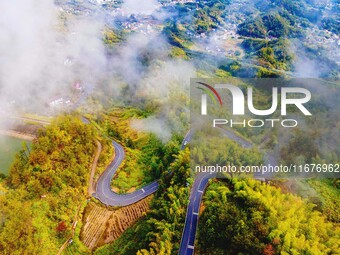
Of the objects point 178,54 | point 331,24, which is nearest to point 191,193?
point 178,54

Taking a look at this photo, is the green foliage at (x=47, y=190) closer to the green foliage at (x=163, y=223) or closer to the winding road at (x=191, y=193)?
the winding road at (x=191, y=193)

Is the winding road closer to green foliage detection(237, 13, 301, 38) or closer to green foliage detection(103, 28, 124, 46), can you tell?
green foliage detection(103, 28, 124, 46)

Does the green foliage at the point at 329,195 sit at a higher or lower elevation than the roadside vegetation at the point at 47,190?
higher

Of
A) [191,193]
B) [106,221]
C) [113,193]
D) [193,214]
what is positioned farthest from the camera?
[113,193]

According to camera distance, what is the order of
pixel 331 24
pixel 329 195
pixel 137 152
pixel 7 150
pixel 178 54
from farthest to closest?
pixel 331 24
pixel 178 54
pixel 7 150
pixel 137 152
pixel 329 195

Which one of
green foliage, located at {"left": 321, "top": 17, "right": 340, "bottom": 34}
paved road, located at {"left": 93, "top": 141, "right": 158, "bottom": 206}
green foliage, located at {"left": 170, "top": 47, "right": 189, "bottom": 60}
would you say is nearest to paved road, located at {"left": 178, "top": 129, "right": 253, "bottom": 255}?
paved road, located at {"left": 93, "top": 141, "right": 158, "bottom": 206}

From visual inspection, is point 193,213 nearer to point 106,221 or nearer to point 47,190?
point 106,221

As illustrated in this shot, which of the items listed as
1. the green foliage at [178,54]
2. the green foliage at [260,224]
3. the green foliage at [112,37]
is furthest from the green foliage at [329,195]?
the green foliage at [112,37]

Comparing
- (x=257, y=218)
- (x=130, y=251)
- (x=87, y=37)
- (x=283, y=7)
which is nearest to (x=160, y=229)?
(x=130, y=251)

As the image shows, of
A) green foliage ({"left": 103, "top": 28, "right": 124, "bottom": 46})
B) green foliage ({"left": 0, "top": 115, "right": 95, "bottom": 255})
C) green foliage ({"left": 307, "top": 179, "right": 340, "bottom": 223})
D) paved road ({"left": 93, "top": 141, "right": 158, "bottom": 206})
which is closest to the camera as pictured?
green foliage ({"left": 307, "top": 179, "right": 340, "bottom": 223})
